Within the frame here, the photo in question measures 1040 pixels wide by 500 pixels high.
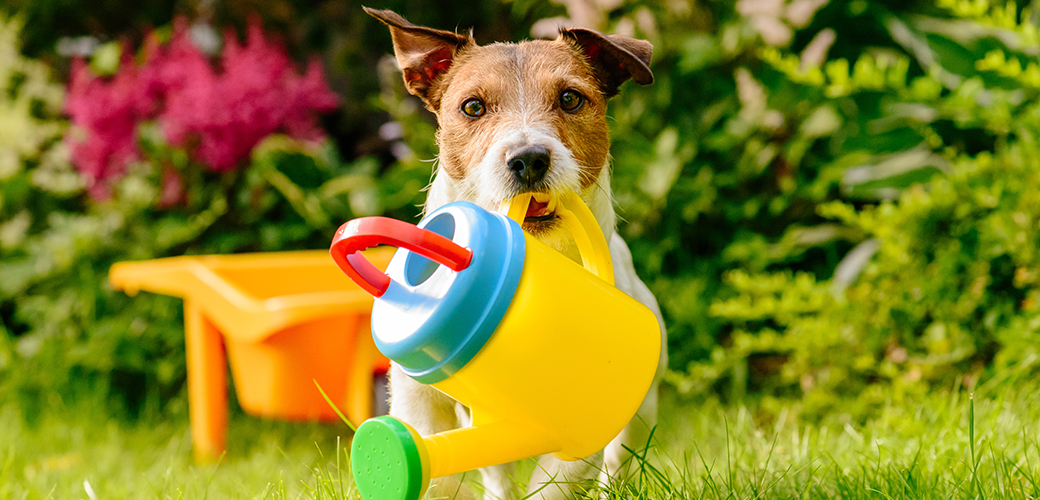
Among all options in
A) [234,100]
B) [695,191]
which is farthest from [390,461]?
[234,100]

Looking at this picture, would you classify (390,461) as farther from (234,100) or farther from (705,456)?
(234,100)

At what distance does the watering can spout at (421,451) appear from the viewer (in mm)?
1090

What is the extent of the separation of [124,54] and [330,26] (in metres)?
1.26

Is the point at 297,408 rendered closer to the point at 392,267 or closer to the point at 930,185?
the point at 392,267

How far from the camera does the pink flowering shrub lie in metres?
3.78

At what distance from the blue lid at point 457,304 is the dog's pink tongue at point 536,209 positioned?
14.0 inches

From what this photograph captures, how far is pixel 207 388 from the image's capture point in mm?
3016

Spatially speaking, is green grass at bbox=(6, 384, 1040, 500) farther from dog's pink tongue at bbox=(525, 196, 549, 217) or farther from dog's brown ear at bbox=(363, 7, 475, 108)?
dog's brown ear at bbox=(363, 7, 475, 108)

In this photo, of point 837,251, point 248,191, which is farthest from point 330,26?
point 837,251

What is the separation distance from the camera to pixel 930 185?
2.87 meters

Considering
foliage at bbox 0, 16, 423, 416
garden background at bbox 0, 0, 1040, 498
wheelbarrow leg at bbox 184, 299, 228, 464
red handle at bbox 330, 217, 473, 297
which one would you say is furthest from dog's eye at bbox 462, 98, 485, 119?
foliage at bbox 0, 16, 423, 416

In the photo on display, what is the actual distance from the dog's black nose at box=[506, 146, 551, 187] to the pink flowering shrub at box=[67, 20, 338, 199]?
2.74 m

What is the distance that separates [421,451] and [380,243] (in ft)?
1.02

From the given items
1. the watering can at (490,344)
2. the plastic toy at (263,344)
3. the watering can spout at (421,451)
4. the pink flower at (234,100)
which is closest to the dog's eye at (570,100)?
the watering can at (490,344)
